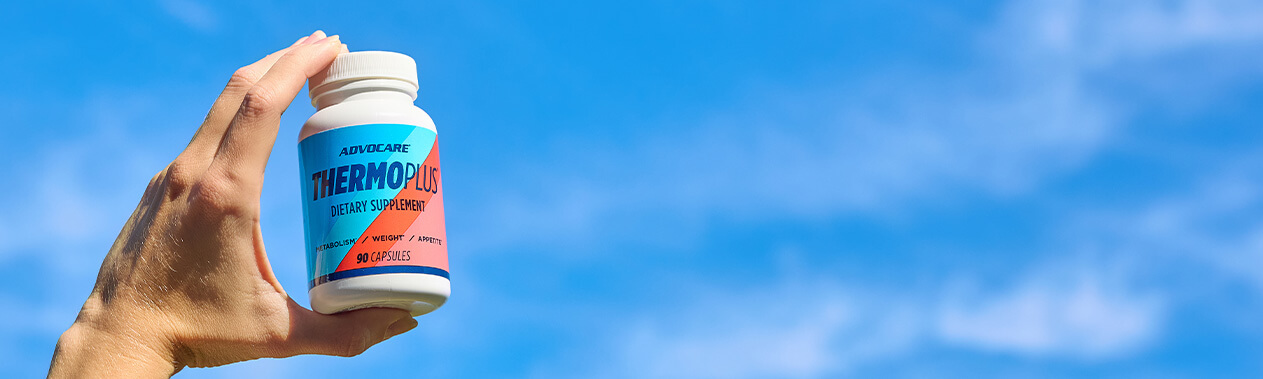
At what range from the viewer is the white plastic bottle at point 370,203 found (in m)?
3.25

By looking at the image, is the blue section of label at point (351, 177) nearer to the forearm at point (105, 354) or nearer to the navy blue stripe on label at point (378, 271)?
the navy blue stripe on label at point (378, 271)

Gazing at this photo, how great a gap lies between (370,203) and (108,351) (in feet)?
2.95

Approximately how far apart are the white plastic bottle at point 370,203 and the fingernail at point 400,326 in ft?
0.23

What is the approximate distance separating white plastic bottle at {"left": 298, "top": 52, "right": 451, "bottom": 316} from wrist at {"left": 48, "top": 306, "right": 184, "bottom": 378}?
0.51m

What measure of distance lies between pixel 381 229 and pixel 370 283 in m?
0.17

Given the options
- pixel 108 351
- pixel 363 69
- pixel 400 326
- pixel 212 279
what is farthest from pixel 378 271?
pixel 108 351

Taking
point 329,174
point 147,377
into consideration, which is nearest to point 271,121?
point 329,174

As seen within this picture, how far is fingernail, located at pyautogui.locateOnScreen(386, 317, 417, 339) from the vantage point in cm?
350

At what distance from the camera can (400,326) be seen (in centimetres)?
352

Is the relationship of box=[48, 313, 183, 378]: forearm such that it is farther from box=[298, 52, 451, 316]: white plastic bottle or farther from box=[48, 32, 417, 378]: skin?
box=[298, 52, 451, 316]: white plastic bottle

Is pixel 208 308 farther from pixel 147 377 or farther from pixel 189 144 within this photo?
pixel 189 144

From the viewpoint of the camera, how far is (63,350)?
314 centimetres

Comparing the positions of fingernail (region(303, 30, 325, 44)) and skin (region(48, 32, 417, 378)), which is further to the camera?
fingernail (region(303, 30, 325, 44))

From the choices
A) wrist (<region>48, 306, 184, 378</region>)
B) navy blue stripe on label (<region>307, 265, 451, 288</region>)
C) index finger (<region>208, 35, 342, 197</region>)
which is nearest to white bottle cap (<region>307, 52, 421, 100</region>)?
index finger (<region>208, 35, 342, 197</region>)
